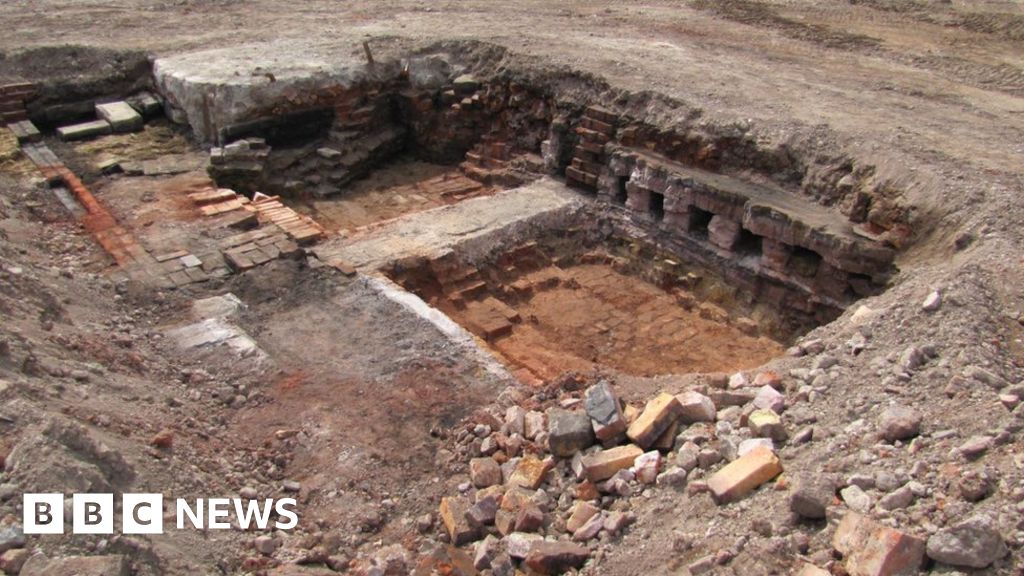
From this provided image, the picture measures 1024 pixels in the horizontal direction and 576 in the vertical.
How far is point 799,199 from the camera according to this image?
7.75 meters

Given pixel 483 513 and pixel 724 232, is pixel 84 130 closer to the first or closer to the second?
pixel 724 232

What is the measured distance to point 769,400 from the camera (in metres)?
4.80

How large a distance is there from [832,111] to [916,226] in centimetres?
200

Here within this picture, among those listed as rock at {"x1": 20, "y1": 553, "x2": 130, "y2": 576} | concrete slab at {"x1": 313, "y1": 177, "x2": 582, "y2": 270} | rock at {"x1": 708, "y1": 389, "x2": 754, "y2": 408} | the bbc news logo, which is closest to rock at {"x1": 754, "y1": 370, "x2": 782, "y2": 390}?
rock at {"x1": 708, "y1": 389, "x2": 754, "y2": 408}

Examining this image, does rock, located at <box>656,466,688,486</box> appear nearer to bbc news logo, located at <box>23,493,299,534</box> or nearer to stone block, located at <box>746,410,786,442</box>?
stone block, located at <box>746,410,786,442</box>

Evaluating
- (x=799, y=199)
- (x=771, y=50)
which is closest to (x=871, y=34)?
(x=771, y=50)

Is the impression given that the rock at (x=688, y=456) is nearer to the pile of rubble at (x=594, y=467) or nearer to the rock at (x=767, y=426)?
the pile of rubble at (x=594, y=467)

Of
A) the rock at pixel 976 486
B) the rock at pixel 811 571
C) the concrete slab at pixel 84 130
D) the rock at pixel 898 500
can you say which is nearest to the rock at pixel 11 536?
the rock at pixel 811 571

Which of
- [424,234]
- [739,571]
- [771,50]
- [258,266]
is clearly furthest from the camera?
[771,50]

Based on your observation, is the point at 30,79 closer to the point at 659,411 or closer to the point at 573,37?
the point at 573,37

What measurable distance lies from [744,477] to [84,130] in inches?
343

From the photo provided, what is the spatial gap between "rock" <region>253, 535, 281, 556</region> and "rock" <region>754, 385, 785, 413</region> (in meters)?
2.79

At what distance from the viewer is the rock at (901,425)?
13.4 ft

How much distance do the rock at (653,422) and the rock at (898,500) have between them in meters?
1.31
